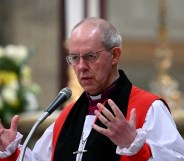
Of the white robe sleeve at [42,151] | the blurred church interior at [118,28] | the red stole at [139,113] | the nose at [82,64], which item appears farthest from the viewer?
the blurred church interior at [118,28]

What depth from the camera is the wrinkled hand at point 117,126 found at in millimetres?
3533

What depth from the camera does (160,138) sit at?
12.3 feet

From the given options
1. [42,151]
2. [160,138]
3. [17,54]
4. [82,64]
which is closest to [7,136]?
[42,151]

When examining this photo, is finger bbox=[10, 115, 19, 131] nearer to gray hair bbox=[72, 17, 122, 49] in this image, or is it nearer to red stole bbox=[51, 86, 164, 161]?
red stole bbox=[51, 86, 164, 161]

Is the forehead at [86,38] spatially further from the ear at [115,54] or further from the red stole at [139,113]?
the red stole at [139,113]

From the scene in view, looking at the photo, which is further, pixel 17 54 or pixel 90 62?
pixel 17 54

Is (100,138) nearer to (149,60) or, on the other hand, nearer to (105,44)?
(105,44)

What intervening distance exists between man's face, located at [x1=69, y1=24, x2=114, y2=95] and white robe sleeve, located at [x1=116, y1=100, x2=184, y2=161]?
0.29 m

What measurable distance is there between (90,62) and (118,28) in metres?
5.86

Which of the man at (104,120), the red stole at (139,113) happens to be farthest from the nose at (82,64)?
the red stole at (139,113)

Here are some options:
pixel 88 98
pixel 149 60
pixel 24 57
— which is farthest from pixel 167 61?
pixel 88 98

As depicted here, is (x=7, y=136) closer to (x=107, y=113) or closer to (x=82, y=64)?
→ (x=82, y=64)

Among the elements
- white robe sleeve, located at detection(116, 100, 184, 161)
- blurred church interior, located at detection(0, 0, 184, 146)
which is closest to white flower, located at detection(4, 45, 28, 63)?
blurred church interior, located at detection(0, 0, 184, 146)

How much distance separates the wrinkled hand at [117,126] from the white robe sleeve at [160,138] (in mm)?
35
